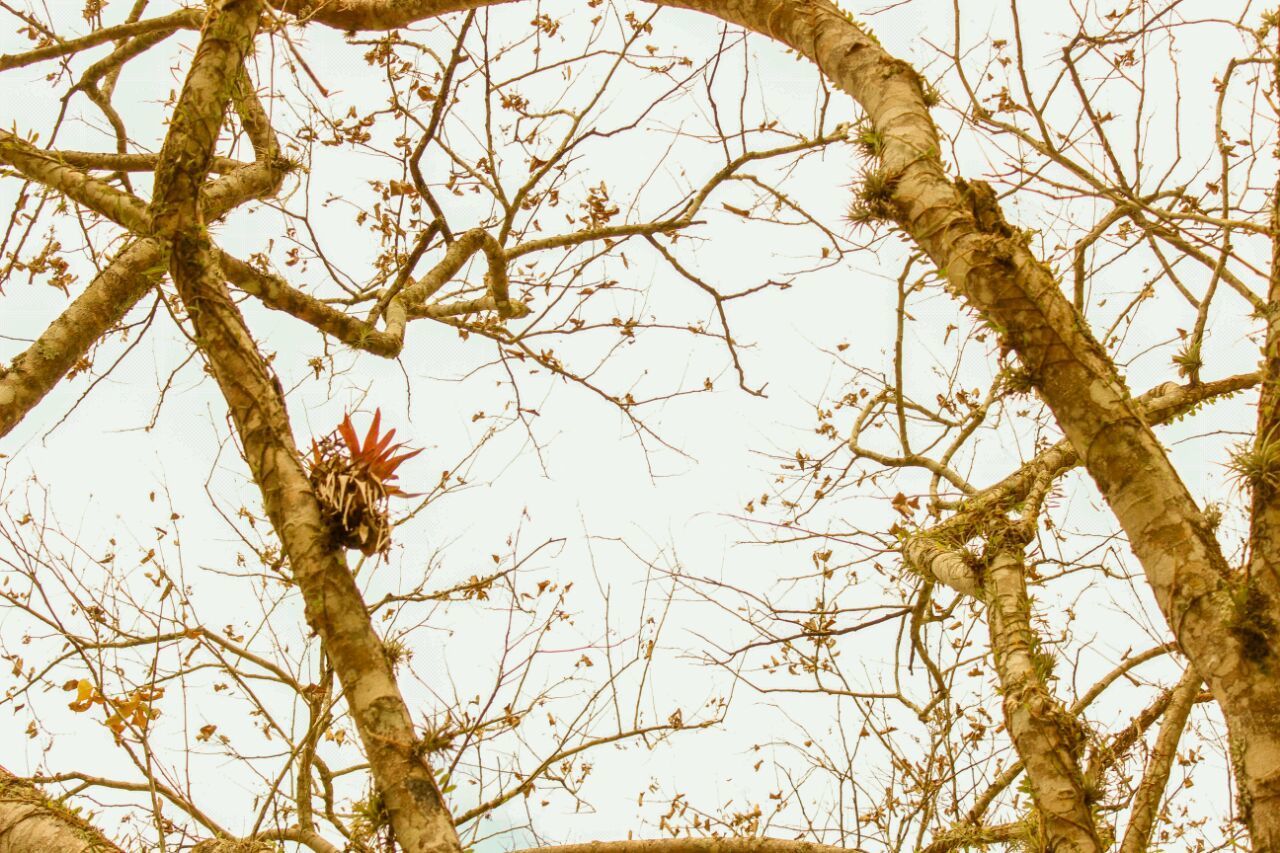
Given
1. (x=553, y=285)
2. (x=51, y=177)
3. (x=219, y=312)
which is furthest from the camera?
(x=553, y=285)

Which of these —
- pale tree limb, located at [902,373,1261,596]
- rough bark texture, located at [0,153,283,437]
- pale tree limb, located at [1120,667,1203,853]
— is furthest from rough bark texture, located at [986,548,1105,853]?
rough bark texture, located at [0,153,283,437]

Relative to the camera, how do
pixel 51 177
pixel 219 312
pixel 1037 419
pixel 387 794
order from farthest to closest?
pixel 1037 419 < pixel 51 177 < pixel 219 312 < pixel 387 794

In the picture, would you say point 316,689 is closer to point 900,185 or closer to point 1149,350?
point 900,185

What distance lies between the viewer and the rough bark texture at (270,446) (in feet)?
6.67

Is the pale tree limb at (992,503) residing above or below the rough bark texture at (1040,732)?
above

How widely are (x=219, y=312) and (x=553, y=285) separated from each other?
3.33 metres

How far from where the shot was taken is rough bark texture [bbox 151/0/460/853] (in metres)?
2.03

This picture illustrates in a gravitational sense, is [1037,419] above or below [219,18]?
above

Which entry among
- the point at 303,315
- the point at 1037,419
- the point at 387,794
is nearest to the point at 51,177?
the point at 303,315

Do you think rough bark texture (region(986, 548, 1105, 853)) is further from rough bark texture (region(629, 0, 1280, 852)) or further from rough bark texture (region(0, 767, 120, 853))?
rough bark texture (region(0, 767, 120, 853))

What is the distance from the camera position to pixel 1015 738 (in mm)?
2650

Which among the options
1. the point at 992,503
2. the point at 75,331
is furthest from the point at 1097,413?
the point at 75,331

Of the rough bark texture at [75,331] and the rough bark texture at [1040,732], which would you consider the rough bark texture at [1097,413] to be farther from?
the rough bark texture at [75,331]

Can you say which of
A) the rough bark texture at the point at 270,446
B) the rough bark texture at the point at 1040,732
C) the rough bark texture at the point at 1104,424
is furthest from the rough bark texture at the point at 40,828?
the rough bark texture at the point at 1104,424
